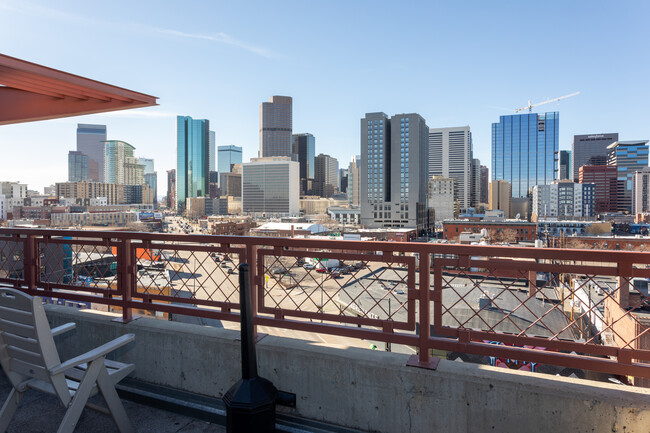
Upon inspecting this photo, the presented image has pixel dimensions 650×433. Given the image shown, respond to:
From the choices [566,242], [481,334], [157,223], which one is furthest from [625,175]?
[481,334]

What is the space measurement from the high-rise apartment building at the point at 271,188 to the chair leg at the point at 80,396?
6028 inches

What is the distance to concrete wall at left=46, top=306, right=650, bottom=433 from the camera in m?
2.43

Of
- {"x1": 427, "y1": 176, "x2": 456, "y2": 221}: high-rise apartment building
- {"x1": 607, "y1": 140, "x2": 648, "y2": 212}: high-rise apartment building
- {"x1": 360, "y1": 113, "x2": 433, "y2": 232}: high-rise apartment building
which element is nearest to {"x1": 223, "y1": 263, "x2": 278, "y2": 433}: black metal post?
{"x1": 360, "y1": 113, "x2": 433, "y2": 232}: high-rise apartment building

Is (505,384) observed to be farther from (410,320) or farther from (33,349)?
(33,349)

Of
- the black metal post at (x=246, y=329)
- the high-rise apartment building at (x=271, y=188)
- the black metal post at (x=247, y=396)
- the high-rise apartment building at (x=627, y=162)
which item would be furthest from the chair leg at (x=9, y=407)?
the high-rise apartment building at (x=627, y=162)

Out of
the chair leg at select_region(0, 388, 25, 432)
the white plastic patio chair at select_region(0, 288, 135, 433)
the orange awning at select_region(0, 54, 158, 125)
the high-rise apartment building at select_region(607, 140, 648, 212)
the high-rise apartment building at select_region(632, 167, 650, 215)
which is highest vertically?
the high-rise apartment building at select_region(607, 140, 648, 212)

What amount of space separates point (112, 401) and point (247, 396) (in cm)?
110

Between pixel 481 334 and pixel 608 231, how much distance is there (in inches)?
3252

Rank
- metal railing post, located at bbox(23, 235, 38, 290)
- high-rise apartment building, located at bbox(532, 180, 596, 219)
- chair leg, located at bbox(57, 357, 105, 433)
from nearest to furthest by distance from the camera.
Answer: chair leg, located at bbox(57, 357, 105, 433)
metal railing post, located at bbox(23, 235, 38, 290)
high-rise apartment building, located at bbox(532, 180, 596, 219)

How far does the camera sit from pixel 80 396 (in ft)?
8.61

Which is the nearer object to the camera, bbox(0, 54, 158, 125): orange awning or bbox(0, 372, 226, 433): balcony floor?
bbox(0, 372, 226, 433): balcony floor

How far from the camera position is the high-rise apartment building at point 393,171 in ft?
326

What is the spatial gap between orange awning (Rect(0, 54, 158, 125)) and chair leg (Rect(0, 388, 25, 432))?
302 centimetres

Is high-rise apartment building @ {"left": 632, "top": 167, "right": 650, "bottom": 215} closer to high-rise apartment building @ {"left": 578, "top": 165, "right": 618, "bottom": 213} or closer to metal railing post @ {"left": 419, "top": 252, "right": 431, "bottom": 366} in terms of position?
high-rise apartment building @ {"left": 578, "top": 165, "right": 618, "bottom": 213}
